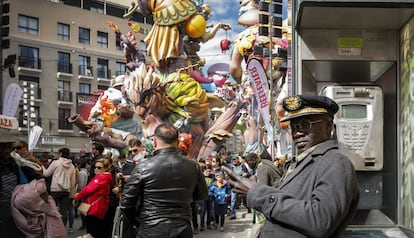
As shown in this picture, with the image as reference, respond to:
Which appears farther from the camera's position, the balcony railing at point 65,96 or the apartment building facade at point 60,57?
the balcony railing at point 65,96

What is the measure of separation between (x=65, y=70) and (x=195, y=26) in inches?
854

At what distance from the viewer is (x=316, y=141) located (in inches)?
101

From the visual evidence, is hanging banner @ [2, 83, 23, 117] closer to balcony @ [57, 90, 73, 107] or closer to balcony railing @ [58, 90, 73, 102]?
balcony @ [57, 90, 73, 107]

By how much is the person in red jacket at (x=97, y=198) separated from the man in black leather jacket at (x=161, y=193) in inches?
75.9

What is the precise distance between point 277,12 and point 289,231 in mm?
12832

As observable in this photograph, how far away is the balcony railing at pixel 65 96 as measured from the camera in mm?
45322

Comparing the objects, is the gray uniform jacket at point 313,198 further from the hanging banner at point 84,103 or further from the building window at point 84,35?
the building window at point 84,35

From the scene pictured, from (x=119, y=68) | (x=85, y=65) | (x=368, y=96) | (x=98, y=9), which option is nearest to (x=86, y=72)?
(x=85, y=65)

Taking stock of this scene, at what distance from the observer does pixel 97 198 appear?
21.9ft

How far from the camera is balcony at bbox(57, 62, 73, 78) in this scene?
149ft

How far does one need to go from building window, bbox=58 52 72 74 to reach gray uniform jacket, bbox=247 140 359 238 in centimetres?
4543

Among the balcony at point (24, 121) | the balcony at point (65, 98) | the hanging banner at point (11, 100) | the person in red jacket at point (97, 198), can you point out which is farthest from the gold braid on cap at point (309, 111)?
the balcony at point (65, 98)

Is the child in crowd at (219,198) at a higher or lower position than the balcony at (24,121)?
lower

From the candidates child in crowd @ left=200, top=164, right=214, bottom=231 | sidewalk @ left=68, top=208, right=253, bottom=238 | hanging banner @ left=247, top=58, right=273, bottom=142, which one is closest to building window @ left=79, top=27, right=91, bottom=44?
hanging banner @ left=247, top=58, right=273, bottom=142
